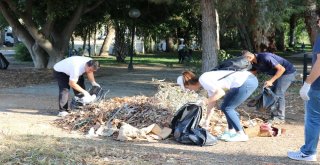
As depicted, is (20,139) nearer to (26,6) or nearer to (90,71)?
(90,71)

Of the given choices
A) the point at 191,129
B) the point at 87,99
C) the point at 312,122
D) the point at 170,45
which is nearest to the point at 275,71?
the point at 191,129

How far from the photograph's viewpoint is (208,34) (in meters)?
13.3

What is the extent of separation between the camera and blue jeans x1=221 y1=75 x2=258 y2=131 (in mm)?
6945

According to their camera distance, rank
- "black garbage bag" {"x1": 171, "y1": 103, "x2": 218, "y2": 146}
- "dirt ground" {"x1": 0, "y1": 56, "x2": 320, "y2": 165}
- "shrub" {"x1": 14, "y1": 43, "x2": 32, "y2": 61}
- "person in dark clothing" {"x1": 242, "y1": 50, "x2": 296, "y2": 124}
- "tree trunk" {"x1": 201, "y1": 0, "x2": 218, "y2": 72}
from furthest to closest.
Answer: "shrub" {"x1": 14, "y1": 43, "x2": 32, "y2": 61} < "tree trunk" {"x1": 201, "y1": 0, "x2": 218, "y2": 72} < "person in dark clothing" {"x1": 242, "y1": 50, "x2": 296, "y2": 124} < "black garbage bag" {"x1": 171, "y1": 103, "x2": 218, "y2": 146} < "dirt ground" {"x1": 0, "y1": 56, "x2": 320, "y2": 165}

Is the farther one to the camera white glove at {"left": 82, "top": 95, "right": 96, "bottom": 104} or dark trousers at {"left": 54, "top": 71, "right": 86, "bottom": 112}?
dark trousers at {"left": 54, "top": 71, "right": 86, "bottom": 112}

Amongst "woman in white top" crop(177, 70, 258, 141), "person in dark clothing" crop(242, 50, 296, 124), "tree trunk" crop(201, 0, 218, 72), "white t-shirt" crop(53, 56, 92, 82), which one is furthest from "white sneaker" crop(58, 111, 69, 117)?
"tree trunk" crop(201, 0, 218, 72)

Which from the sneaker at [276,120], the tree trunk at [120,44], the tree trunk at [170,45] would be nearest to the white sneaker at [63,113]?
the sneaker at [276,120]

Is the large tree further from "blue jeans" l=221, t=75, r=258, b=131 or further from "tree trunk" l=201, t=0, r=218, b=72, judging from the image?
A: "blue jeans" l=221, t=75, r=258, b=131

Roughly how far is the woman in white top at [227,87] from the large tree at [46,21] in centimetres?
1196

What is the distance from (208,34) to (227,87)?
6.60m

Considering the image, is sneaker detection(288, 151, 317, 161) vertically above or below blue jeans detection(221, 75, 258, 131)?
below

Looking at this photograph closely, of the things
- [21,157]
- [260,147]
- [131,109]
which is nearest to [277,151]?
[260,147]

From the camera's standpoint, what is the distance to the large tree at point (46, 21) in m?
18.3

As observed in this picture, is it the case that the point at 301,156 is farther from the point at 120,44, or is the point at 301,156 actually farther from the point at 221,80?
the point at 120,44
